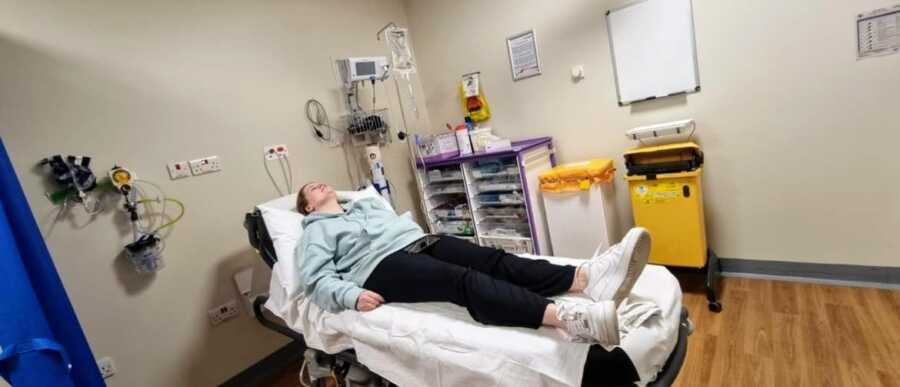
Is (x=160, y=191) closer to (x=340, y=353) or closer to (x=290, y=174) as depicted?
(x=290, y=174)

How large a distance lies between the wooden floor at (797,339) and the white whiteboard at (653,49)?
43.9 inches

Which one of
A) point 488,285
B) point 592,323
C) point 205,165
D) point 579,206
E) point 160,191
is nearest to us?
point 592,323

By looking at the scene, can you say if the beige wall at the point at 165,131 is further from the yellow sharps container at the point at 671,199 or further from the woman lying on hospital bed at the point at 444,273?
the yellow sharps container at the point at 671,199

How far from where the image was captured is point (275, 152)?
2.26 metres

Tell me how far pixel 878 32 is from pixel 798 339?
1.31 metres

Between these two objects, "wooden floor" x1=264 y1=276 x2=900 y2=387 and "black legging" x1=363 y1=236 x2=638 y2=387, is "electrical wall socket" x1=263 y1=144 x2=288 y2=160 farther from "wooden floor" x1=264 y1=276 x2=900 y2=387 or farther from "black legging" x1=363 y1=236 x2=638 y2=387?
"wooden floor" x1=264 y1=276 x2=900 y2=387

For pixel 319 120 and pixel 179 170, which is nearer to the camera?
pixel 179 170

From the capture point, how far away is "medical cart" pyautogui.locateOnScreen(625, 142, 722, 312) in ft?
6.26

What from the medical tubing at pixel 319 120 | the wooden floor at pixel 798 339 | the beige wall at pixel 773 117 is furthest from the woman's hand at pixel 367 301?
the beige wall at pixel 773 117

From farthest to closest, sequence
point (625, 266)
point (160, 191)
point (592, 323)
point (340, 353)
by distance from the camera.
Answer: point (160, 191), point (340, 353), point (625, 266), point (592, 323)

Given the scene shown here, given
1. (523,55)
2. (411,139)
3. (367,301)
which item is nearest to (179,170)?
(367,301)

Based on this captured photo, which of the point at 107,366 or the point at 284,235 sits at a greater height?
the point at 284,235

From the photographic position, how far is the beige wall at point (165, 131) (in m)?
1.57

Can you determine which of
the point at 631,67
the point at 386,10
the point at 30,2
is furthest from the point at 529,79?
the point at 30,2
